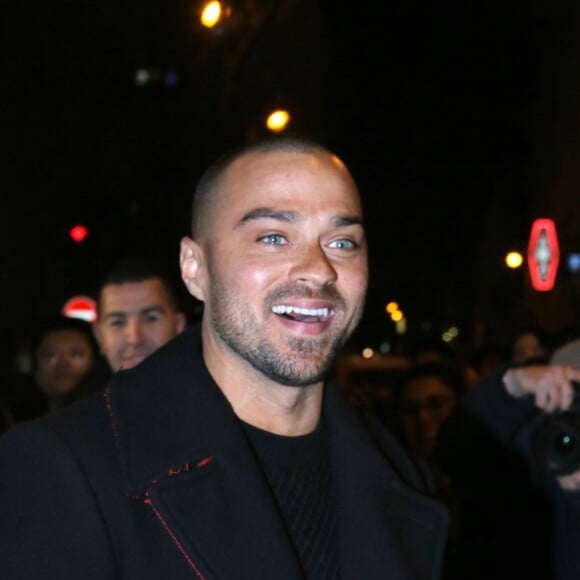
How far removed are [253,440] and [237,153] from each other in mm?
850

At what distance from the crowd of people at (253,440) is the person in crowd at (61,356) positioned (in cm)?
370

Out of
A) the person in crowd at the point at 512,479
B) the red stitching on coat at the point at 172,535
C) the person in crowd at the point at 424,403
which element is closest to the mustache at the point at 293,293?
the red stitching on coat at the point at 172,535

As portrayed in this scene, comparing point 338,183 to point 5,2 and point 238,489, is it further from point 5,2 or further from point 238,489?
point 5,2

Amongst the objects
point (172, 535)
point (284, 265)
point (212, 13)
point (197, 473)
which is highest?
point (212, 13)

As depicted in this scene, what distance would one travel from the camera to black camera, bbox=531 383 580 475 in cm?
345

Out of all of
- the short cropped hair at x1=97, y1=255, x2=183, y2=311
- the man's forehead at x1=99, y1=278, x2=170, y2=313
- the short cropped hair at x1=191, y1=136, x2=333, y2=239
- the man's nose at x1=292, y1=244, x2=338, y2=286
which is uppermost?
the short cropped hair at x1=97, y1=255, x2=183, y2=311

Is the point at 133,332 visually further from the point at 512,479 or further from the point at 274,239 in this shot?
the point at 274,239

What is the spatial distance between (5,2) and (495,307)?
84.4 feet

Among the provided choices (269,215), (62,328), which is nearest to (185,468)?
(269,215)

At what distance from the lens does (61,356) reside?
22.7 feet

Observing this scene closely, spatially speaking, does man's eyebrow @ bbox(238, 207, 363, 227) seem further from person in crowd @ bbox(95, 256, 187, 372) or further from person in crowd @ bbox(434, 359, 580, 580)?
person in crowd @ bbox(95, 256, 187, 372)

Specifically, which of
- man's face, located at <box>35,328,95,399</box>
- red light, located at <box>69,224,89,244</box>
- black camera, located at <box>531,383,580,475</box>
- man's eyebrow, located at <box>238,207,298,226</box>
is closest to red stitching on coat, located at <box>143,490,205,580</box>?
man's eyebrow, located at <box>238,207,298,226</box>

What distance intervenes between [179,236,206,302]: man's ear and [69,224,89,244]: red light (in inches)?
646

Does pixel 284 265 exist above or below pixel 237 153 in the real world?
below
